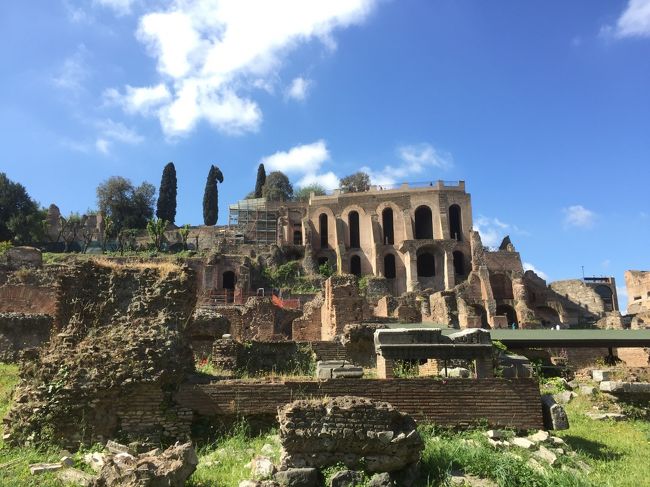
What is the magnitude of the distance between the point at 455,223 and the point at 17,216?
46757 mm

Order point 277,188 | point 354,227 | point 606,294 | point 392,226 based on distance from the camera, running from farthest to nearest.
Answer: point 277,188 → point 354,227 → point 392,226 → point 606,294

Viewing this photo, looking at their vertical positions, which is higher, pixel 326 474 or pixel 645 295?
pixel 645 295

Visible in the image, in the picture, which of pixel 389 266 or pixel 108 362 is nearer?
pixel 108 362

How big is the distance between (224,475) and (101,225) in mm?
61144

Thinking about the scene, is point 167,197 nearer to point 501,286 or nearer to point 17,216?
point 17,216

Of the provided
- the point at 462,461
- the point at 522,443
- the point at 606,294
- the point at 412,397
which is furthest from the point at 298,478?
the point at 606,294

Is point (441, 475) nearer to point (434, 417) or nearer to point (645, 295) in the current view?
point (434, 417)

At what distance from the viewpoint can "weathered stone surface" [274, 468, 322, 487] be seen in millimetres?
6457

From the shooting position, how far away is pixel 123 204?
65.8 m

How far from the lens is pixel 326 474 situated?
6.68 metres

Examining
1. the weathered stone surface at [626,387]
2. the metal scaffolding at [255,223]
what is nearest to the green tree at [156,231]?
the metal scaffolding at [255,223]

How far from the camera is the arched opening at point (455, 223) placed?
52.8 meters

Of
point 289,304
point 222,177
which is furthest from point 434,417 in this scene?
point 222,177

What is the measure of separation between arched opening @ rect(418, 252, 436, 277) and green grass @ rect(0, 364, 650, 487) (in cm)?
4262
